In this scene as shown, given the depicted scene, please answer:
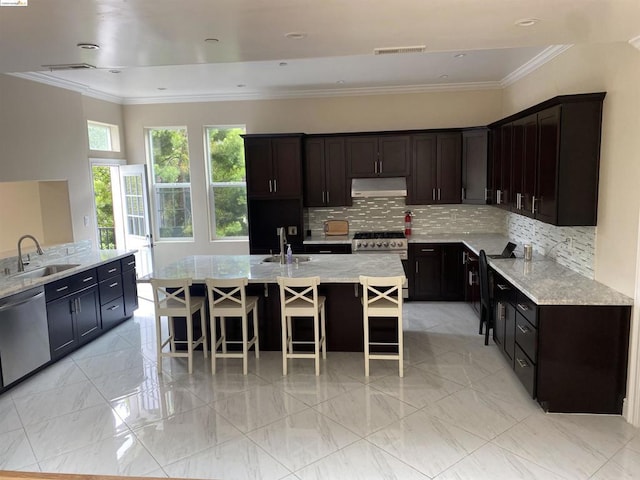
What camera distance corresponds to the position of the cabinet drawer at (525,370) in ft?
11.7

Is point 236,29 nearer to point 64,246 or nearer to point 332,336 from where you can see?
point 332,336

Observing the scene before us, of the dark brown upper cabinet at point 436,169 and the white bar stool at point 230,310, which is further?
the dark brown upper cabinet at point 436,169

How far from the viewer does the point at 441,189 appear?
6750 millimetres

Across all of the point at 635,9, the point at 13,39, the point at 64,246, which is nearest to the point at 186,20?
the point at 13,39

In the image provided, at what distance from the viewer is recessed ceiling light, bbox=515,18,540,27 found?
2.79 m

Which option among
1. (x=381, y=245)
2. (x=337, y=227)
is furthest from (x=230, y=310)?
(x=337, y=227)

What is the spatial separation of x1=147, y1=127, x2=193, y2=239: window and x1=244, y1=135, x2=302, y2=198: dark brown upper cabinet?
4.30 ft

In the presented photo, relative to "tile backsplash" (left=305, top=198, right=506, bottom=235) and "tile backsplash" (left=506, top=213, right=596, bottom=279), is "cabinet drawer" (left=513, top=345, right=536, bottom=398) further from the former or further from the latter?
"tile backsplash" (left=305, top=198, right=506, bottom=235)

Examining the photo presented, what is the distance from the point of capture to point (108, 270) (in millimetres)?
5652

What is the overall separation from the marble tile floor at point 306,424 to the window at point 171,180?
3.28m

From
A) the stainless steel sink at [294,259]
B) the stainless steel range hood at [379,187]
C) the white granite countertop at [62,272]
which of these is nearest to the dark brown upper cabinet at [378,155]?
the stainless steel range hood at [379,187]

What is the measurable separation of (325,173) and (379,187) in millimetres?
835

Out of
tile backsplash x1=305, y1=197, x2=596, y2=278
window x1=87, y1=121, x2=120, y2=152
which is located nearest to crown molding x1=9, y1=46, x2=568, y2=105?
window x1=87, y1=121, x2=120, y2=152

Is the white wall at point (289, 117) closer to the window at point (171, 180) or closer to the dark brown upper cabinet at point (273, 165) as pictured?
the window at point (171, 180)
